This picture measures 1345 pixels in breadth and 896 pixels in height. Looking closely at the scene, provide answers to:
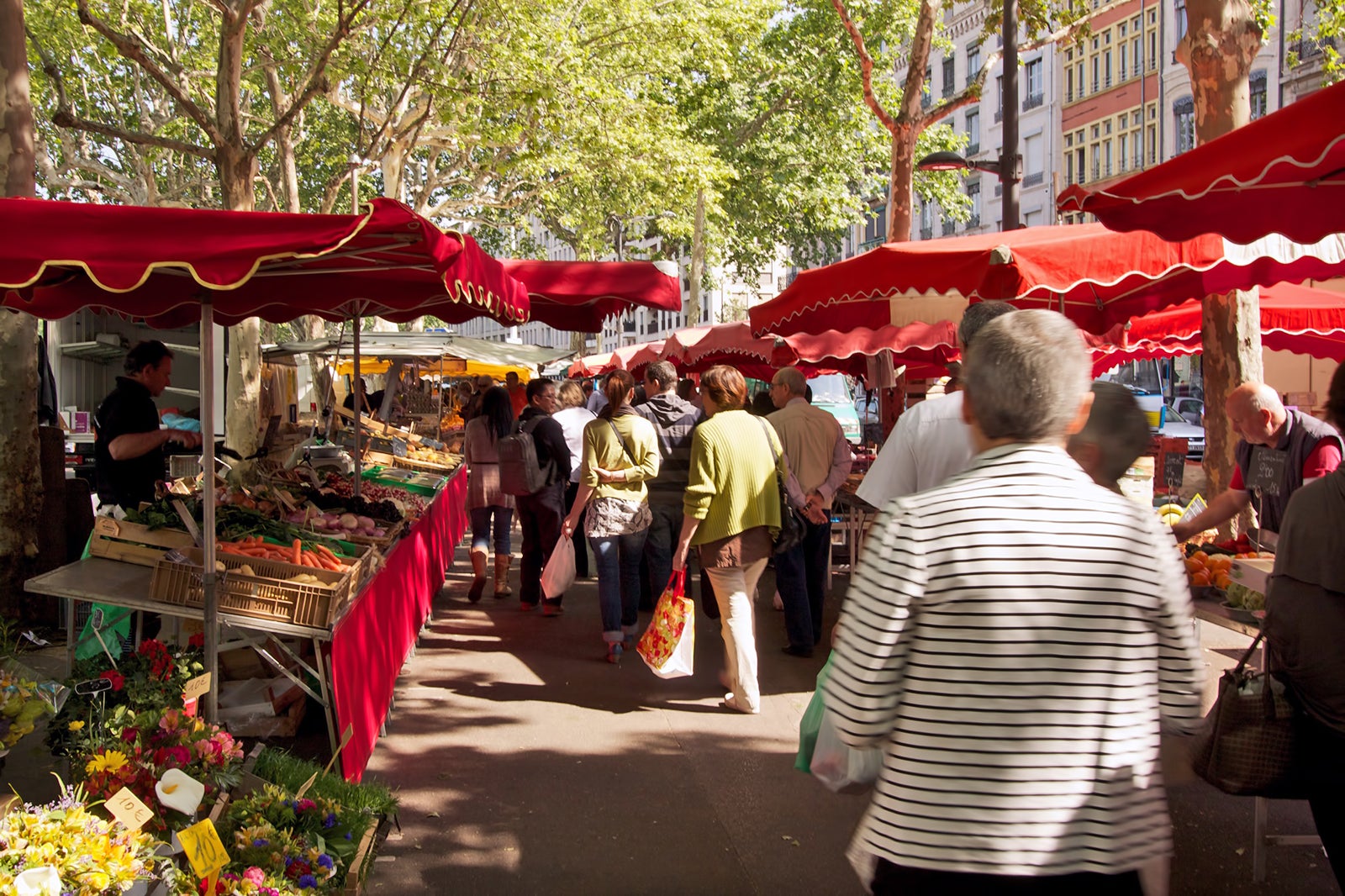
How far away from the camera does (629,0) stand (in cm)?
2028

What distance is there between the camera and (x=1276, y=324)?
10.1 m

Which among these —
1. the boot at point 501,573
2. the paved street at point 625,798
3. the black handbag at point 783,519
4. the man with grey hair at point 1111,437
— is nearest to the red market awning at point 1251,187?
the man with grey hair at point 1111,437

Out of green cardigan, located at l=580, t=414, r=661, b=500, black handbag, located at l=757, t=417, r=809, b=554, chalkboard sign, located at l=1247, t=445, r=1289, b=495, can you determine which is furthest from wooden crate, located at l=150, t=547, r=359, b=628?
chalkboard sign, located at l=1247, t=445, r=1289, b=495

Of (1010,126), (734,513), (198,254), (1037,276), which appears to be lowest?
(734,513)

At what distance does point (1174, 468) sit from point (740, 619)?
5.65m

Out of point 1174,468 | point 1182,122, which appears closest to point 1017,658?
point 1174,468

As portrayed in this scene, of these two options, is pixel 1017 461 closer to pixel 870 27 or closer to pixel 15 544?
pixel 15 544

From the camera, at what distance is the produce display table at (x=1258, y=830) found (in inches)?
162

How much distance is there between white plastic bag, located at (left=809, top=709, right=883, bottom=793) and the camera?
2289 mm

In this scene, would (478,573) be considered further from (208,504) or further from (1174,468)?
(1174,468)

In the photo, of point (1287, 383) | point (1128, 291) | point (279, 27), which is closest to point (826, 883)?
point (1128, 291)

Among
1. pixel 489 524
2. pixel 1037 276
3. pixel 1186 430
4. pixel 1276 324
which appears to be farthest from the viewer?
pixel 1186 430

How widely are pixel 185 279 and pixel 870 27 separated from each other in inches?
662

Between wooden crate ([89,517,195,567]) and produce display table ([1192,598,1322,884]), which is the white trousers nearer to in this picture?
produce display table ([1192,598,1322,884])
